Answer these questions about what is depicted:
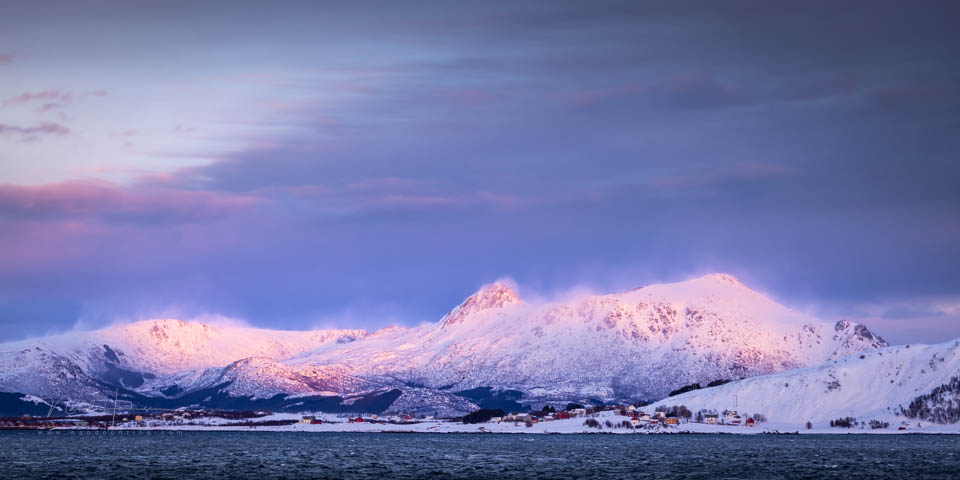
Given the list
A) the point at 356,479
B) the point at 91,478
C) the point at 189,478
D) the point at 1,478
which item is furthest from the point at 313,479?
the point at 1,478

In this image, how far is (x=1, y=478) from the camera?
19938 centimetres

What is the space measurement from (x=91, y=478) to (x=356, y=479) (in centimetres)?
4375

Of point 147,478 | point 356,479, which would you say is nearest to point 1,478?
point 147,478

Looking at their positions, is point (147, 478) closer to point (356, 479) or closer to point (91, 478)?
point (91, 478)

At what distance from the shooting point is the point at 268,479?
198875 millimetres

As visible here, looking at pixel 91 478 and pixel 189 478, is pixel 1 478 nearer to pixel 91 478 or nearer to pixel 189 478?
pixel 91 478

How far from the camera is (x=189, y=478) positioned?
→ 198625 millimetres

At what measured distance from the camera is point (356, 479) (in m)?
200

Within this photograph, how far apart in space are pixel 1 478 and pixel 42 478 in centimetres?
804

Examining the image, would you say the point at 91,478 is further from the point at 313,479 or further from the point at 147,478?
the point at 313,479

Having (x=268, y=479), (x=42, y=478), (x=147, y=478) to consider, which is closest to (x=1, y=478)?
(x=42, y=478)

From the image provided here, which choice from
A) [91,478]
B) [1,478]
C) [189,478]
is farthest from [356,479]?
[1,478]

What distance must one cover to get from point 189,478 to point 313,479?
20.8 meters

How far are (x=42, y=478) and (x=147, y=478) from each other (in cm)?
1701
